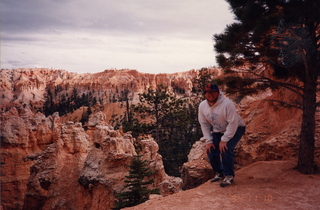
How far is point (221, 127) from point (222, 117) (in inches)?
9.5

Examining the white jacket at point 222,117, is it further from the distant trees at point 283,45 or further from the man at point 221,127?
the distant trees at point 283,45

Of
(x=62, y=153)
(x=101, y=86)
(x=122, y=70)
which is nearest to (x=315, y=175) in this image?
(x=62, y=153)

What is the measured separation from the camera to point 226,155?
4.11 m

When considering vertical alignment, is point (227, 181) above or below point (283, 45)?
below

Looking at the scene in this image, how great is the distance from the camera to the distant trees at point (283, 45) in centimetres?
426

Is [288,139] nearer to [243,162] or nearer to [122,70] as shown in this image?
[243,162]

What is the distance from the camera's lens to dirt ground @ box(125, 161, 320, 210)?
11.0ft

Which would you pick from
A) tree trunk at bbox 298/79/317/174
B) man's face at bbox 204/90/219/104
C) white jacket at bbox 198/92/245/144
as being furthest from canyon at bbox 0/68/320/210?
man's face at bbox 204/90/219/104

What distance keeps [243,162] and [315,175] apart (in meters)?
2.34

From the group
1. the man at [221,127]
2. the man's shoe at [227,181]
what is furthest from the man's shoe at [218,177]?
the man's shoe at [227,181]

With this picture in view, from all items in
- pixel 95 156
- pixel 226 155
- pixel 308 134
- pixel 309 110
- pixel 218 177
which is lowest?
pixel 95 156

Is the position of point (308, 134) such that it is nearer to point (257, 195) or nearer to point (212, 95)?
point (257, 195)

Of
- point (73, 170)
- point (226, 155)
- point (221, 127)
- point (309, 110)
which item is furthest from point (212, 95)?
point (73, 170)

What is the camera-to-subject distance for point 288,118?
6.60 metres
